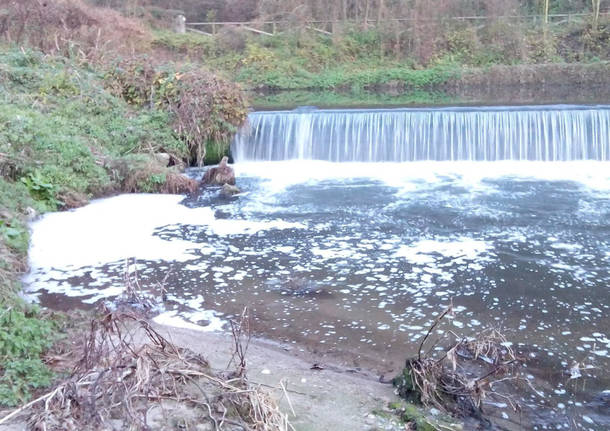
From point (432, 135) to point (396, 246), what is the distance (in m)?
6.92

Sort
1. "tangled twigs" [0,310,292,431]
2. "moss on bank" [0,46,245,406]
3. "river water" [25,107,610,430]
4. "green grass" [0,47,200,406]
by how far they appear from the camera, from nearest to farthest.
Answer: "tangled twigs" [0,310,292,431]
"green grass" [0,47,200,406]
"river water" [25,107,610,430]
"moss on bank" [0,46,245,406]

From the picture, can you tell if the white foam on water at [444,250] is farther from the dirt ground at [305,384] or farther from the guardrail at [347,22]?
the guardrail at [347,22]

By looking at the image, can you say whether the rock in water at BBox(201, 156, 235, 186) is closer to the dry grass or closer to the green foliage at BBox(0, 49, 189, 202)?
the green foliage at BBox(0, 49, 189, 202)

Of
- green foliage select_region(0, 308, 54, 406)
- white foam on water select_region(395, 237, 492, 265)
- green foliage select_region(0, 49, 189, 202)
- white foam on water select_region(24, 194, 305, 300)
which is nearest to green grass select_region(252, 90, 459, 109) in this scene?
green foliage select_region(0, 49, 189, 202)

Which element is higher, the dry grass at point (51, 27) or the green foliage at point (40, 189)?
the dry grass at point (51, 27)

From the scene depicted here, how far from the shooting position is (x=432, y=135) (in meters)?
15.2

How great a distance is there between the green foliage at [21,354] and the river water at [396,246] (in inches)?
61.9

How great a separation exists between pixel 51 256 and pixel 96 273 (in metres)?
0.97

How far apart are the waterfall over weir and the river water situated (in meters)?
0.04

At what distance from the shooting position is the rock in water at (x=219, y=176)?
12773mm

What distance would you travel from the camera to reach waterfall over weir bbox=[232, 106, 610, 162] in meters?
14.9

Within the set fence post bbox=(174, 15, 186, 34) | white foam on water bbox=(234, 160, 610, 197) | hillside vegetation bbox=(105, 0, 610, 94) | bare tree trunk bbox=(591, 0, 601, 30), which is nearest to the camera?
white foam on water bbox=(234, 160, 610, 197)

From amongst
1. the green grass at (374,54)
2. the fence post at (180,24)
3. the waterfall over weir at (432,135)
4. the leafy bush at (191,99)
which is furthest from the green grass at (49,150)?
the fence post at (180,24)

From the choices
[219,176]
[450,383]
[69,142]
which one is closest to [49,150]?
[69,142]
